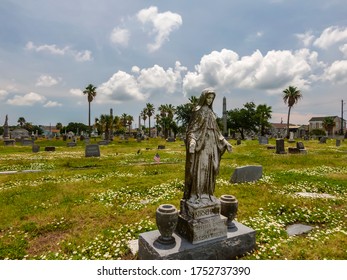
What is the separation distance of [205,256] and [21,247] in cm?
486

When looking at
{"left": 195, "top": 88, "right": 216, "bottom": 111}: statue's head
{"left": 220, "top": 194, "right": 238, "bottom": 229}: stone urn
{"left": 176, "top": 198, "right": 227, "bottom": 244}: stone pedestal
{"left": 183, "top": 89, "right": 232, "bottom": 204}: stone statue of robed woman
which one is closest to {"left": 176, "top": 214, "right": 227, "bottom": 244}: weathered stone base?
{"left": 176, "top": 198, "right": 227, "bottom": 244}: stone pedestal

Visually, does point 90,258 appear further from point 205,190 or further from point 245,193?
point 245,193

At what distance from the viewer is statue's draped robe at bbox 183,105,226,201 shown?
5.45m

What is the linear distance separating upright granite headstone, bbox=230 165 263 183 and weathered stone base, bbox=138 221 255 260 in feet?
21.2

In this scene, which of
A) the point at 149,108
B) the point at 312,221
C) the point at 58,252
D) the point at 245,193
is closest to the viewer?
the point at 58,252

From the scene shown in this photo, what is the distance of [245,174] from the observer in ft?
40.8

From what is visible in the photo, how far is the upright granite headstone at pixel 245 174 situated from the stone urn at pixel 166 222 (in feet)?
25.6

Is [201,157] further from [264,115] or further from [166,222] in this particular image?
[264,115]

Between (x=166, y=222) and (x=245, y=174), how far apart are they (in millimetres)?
8431

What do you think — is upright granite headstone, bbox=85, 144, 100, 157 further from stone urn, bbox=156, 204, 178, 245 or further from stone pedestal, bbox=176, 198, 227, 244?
stone urn, bbox=156, 204, 178, 245

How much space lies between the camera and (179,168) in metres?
17.0

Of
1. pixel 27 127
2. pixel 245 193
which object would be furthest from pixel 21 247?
pixel 27 127

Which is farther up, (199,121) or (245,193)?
(199,121)

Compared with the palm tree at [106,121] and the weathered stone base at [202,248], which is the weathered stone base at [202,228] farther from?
the palm tree at [106,121]
